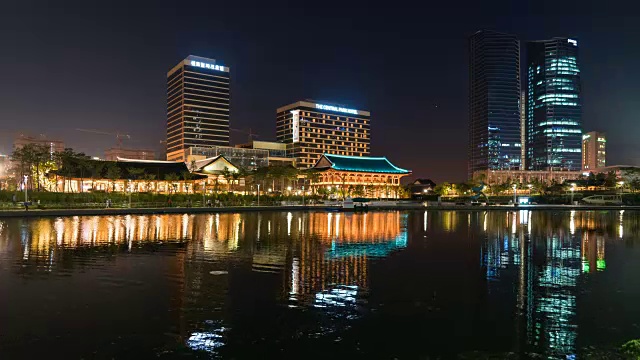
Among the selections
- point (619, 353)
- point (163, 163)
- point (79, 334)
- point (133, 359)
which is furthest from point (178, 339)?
point (163, 163)

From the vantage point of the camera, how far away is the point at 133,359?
7.17 meters

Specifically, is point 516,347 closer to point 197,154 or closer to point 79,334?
point 79,334

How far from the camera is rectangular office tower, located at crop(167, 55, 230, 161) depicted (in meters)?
162

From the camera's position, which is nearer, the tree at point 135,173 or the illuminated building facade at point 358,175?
the tree at point 135,173

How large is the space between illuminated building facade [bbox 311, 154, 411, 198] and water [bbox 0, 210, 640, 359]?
8252 centimetres

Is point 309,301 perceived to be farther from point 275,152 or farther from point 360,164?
point 275,152

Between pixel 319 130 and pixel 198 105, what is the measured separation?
1920 inches

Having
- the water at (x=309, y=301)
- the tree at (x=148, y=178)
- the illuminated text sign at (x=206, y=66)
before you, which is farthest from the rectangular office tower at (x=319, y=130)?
the water at (x=309, y=301)

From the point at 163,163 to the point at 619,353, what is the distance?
8088 cm

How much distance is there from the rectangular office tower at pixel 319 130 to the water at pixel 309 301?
154223 millimetres

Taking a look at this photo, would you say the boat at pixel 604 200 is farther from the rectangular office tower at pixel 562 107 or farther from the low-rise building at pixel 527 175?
the rectangular office tower at pixel 562 107

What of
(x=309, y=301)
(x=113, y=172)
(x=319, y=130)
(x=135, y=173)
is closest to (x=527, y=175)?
(x=319, y=130)

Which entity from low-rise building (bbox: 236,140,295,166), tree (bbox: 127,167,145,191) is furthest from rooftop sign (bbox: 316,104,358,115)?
tree (bbox: 127,167,145,191)

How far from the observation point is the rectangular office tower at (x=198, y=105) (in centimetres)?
16150
